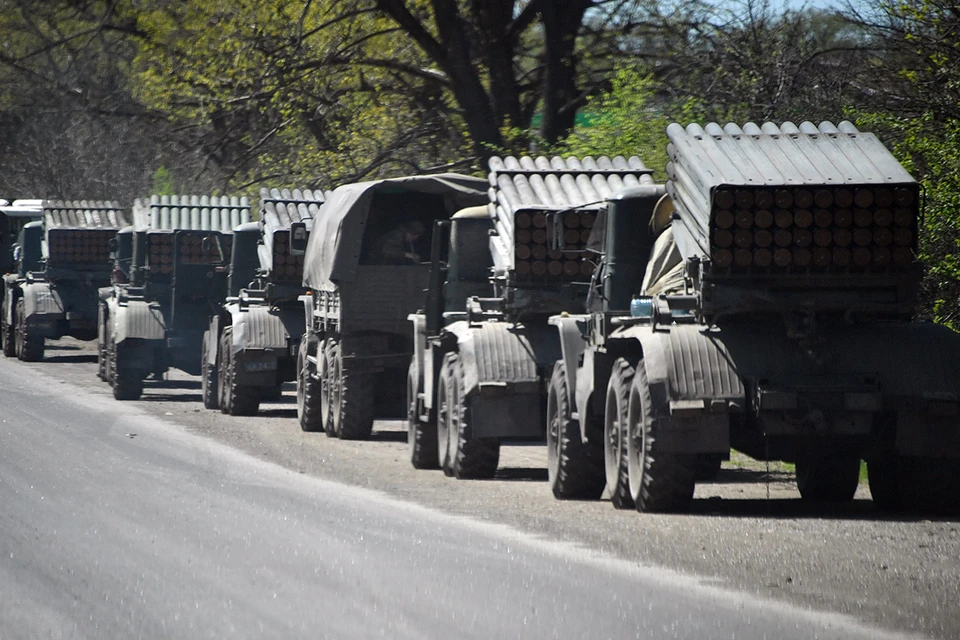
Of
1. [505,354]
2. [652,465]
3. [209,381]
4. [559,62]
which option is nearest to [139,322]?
[209,381]

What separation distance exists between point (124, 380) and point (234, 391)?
2833 mm

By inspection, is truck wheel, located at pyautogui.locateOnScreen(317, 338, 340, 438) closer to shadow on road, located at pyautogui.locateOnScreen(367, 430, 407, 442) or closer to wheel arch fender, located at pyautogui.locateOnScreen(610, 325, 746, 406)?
shadow on road, located at pyautogui.locateOnScreen(367, 430, 407, 442)

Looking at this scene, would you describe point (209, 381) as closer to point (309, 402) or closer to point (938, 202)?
point (309, 402)

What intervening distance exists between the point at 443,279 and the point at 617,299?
3.64 meters

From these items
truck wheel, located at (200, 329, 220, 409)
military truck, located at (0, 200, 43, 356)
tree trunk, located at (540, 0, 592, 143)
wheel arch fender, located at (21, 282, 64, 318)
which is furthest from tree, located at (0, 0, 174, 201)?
truck wheel, located at (200, 329, 220, 409)

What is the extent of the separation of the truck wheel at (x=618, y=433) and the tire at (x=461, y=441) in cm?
216

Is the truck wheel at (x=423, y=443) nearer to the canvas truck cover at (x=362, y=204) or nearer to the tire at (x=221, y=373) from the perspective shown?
the canvas truck cover at (x=362, y=204)

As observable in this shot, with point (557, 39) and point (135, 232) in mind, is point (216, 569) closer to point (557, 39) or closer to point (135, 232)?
point (135, 232)

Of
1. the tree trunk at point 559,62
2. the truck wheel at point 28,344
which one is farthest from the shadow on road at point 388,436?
the truck wheel at point 28,344

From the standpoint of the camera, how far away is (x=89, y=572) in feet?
28.6

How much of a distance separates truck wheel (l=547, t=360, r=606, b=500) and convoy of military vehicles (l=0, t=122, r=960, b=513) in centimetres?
2

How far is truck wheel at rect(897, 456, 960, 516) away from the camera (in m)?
11.4

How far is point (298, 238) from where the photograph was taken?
22062 millimetres

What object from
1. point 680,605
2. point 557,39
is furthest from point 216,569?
point 557,39
